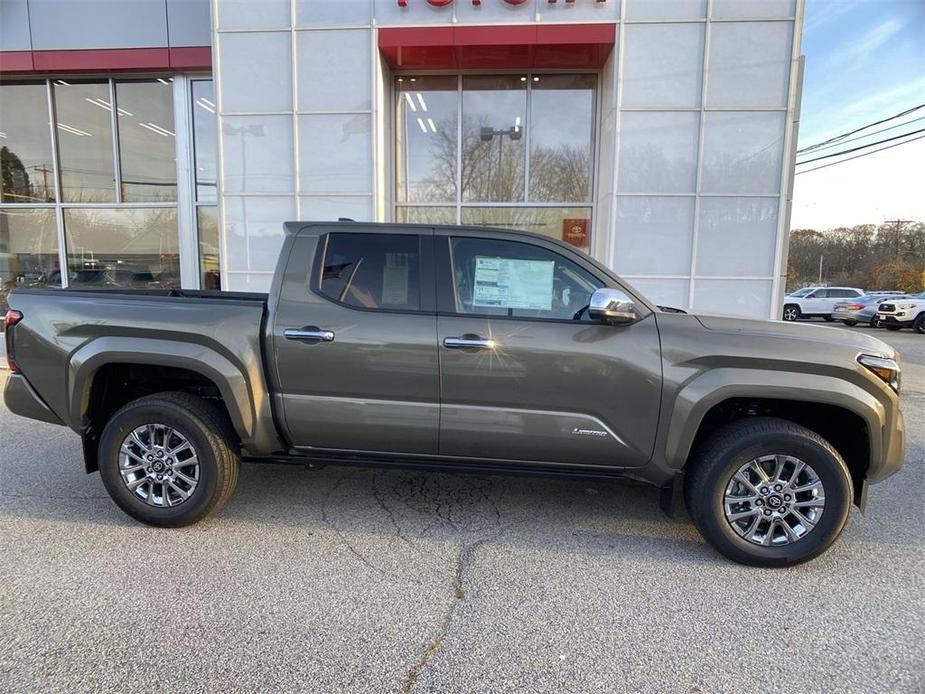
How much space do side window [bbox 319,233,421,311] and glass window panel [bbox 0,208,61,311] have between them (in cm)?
1095

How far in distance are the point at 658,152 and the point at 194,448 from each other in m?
8.20

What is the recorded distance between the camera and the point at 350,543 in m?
3.42

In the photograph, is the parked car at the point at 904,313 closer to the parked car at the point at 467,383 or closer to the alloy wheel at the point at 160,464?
the parked car at the point at 467,383

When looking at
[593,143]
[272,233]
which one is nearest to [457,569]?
[272,233]

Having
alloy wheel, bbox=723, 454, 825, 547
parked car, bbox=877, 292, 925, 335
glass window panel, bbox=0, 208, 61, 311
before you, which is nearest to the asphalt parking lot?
alloy wheel, bbox=723, 454, 825, 547

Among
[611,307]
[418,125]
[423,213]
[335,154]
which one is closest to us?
[611,307]

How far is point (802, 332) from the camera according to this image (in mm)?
3285

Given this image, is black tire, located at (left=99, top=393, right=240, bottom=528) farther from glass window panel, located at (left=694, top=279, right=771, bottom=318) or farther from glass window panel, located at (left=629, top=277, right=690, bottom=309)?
glass window panel, located at (left=694, top=279, right=771, bottom=318)

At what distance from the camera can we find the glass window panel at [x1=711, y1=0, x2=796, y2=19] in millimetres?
8508

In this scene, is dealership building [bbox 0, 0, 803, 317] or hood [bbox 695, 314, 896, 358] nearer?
hood [bbox 695, 314, 896, 358]

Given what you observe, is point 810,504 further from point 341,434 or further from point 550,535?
point 341,434

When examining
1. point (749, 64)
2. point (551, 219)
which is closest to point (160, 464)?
point (551, 219)

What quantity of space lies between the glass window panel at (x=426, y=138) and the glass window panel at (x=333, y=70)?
116 cm

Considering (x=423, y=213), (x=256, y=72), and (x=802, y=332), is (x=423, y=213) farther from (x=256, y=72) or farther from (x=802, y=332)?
(x=802, y=332)
